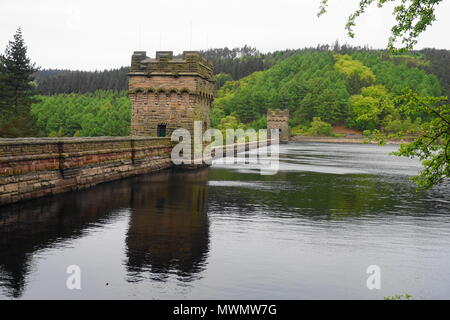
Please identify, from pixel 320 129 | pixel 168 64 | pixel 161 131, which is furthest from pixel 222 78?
pixel 168 64

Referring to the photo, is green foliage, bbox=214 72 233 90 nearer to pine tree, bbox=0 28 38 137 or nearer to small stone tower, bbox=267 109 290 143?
small stone tower, bbox=267 109 290 143

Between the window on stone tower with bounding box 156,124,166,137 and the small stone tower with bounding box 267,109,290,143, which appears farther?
the small stone tower with bounding box 267,109,290,143

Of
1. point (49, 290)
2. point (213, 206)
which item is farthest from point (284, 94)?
point (49, 290)

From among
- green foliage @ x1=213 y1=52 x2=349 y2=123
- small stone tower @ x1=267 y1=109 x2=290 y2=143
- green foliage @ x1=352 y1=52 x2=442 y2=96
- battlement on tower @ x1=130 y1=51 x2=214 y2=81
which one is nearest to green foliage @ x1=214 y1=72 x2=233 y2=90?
green foliage @ x1=213 y1=52 x2=349 y2=123

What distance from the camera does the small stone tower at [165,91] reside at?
88.1 ft

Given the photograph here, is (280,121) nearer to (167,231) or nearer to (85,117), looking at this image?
(85,117)

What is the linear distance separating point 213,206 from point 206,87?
15.3 m

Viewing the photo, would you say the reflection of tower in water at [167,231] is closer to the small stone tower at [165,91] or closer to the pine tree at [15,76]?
the small stone tower at [165,91]

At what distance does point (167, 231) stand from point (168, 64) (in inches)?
689

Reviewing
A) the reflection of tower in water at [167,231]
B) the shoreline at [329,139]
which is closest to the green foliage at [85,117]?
the shoreline at [329,139]

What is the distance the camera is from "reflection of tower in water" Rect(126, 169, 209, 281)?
8.25m

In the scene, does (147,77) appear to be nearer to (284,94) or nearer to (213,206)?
(213,206)

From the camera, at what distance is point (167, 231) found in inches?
438

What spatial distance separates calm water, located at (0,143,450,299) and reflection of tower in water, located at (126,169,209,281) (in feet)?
0.10
